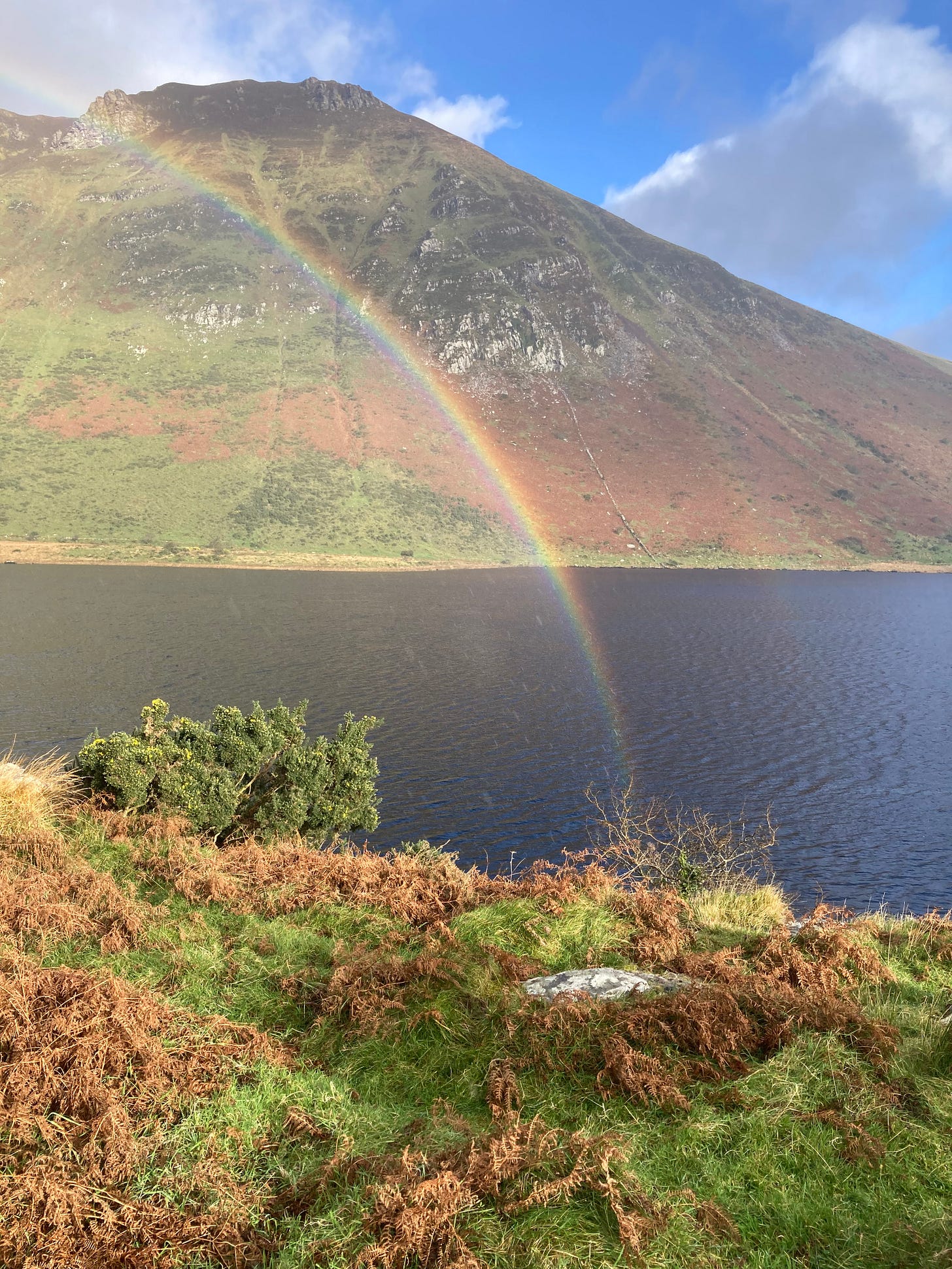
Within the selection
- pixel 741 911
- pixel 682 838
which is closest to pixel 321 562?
pixel 682 838

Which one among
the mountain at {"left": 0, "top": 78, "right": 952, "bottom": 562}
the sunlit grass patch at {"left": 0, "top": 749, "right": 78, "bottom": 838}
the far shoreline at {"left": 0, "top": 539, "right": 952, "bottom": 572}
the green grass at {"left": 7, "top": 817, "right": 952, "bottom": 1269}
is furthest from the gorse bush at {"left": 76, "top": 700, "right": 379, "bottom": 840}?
the mountain at {"left": 0, "top": 78, "right": 952, "bottom": 562}

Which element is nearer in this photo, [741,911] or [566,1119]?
[566,1119]

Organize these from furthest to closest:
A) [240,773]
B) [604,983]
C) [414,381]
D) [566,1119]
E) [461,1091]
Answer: [414,381], [240,773], [604,983], [461,1091], [566,1119]

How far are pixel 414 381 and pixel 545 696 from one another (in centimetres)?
11717

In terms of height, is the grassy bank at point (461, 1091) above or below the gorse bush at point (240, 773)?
above

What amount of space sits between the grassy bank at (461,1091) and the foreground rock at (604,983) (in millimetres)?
201

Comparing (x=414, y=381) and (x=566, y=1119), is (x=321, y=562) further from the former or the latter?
(x=566, y=1119)

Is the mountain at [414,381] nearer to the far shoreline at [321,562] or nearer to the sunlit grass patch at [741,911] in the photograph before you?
the far shoreline at [321,562]

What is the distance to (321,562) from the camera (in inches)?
3452

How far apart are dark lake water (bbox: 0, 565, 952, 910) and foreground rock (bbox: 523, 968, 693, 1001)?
12750 millimetres

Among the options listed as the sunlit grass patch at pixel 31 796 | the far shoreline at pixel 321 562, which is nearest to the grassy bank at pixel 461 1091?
the sunlit grass patch at pixel 31 796

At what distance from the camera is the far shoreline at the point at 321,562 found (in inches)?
3120

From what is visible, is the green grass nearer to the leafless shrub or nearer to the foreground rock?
the foreground rock

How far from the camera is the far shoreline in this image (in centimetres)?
7925
